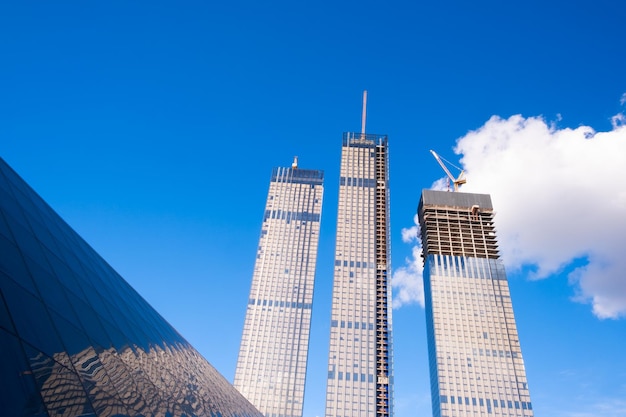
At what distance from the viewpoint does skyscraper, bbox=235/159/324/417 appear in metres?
158

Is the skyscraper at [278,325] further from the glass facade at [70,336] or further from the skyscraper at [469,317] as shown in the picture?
the glass facade at [70,336]

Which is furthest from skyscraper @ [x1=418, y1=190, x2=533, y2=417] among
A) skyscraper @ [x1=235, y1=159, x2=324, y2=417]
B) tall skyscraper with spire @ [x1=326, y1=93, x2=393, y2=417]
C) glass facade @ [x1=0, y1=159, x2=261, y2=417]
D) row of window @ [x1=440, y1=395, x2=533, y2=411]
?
glass facade @ [x1=0, y1=159, x2=261, y2=417]

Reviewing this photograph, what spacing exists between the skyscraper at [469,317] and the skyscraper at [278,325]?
151 feet

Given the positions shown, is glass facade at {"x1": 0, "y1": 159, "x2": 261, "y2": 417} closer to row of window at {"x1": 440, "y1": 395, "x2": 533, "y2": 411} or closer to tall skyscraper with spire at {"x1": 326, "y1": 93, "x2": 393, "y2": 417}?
tall skyscraper with spire at {"x1": 326, "y1": 93, "x2": 393, "y2": 417}

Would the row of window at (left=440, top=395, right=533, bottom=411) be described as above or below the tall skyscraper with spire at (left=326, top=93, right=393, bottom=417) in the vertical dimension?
below

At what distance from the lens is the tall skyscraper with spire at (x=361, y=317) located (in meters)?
148

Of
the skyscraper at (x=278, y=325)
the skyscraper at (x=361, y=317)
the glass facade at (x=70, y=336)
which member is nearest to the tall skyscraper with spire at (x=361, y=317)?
the skyscraper at (x=361, y=317)

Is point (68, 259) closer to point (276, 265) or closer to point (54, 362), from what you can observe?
point (54, 362)

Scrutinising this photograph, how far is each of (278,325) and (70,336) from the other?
160 m

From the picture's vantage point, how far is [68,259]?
26.1 m

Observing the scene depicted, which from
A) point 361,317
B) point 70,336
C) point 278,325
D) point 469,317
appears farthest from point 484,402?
point 70,336

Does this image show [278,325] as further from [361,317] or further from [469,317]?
[469,317]

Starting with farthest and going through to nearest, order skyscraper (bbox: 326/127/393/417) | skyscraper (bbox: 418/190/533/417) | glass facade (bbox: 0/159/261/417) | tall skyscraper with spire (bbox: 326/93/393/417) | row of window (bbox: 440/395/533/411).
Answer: skyscraper (bbox: 326/127/393/417) < tall skyscraper with spire (bbox: 326/93/393/417) < skyscraper (bbox: 418/190/533/417) < row of window (bbox: 440/395/533/411) < glass facade (bbox: 0/159/261/417)

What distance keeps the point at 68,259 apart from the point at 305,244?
6749 inches
